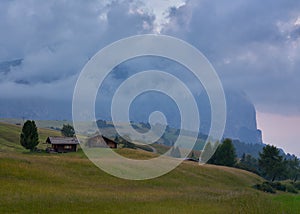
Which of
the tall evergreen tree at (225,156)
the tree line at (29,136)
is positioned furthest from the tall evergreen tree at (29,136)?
the tall evergreen tree at (225,156)

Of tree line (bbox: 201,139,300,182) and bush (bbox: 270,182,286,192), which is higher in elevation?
tree line (bbox: 201,139,300,182)

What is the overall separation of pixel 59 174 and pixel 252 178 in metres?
50.5

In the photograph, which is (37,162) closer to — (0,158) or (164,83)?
(0,158)

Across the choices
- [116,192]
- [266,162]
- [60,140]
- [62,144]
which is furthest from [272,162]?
[116,192]

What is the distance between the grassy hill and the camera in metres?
32.1

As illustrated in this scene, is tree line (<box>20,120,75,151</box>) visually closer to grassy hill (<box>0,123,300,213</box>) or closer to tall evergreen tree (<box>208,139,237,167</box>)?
grassy hill (<box>0,123,300,213</box>)

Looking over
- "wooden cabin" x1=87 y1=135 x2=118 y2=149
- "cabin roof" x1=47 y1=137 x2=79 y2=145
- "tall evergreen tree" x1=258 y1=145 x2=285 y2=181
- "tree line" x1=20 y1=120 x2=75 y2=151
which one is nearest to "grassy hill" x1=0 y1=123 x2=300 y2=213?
"tall evergreen tree" x1=258 y1=145 x2=285 y2=181

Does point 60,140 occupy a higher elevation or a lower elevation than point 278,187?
higher

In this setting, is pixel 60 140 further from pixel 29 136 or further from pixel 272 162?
pixel 272 162

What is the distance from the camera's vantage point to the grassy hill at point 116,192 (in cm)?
3212

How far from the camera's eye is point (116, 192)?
46.3 m

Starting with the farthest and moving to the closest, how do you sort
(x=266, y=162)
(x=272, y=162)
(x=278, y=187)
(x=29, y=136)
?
(x=266, y=162) < (x=272, y=162) < (x=29, y=136) < (x=278, y=187)

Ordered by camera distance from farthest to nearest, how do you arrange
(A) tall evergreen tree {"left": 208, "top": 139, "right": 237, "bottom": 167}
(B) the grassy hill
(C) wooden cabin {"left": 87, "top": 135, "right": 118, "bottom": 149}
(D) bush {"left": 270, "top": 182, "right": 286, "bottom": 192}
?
(A) tall evergreen tree {"left": 208, "top": 139, "right": 237, "bottom": 167} < (C) wooden cabin {"left": 87, "top": 135, "right": 118, "bottom": 149} < (D) bush {"left": 270, "top": 182, "right": 286, "bottom": 192} < (B) the grassy hill

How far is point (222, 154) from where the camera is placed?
416 feet
